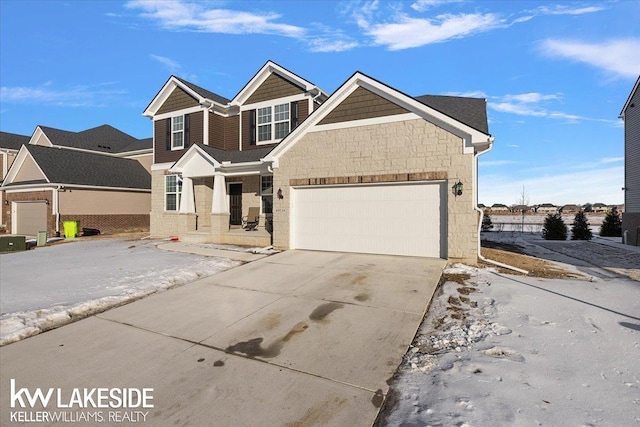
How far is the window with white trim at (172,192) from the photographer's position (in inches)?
661

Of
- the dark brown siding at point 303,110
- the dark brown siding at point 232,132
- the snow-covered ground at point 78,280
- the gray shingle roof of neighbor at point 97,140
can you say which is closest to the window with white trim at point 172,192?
the dark brown siding at point 232,132

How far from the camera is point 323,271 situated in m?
8.16

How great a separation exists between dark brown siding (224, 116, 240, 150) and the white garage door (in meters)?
7.40

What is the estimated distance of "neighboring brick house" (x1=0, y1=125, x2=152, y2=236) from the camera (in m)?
19.1

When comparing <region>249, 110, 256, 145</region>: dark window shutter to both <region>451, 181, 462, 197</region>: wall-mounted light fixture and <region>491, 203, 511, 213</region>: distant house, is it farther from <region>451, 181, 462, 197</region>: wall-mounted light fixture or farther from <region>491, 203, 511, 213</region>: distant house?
<region>491, 203, 511, 213</region>: distant house

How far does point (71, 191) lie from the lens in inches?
763

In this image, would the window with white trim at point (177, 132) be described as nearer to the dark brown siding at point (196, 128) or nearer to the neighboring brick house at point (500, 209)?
the dark brown siding at point (196, 128)

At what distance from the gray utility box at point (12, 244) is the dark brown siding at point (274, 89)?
1262 cm

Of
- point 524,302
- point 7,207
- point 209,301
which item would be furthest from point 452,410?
point 7,207

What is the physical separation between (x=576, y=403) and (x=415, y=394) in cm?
145

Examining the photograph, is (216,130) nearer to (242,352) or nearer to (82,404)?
(242,352)

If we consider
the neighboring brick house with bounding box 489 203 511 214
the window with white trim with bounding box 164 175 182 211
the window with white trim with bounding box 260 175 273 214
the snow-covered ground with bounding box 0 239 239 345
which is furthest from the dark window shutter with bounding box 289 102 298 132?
the neighboring brick house with bounding box 489 203 511 214

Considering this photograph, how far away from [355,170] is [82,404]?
8.66 m

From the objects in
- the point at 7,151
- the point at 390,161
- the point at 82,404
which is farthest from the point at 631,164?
the point at 7,151
